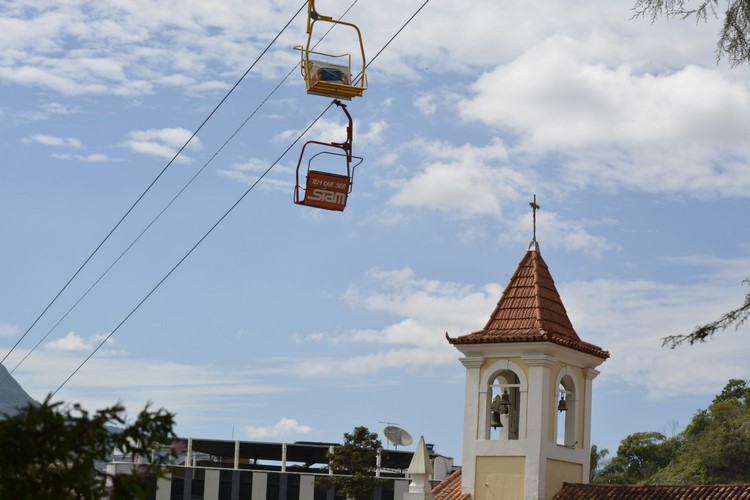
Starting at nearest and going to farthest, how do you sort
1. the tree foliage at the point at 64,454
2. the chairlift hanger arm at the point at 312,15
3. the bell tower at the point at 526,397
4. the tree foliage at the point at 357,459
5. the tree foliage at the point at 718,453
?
the tree foliage at the point at 64,454, the chairlift hanger arm at the point at 312,15, the bell tower at the point at 526,397, the tree foliage at the point at 357,459, the tree foliage at the point at 718,453

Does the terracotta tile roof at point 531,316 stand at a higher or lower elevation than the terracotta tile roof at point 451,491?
higher

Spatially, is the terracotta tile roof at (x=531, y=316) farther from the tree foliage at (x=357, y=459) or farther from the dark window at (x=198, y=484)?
the dark window at (x=198, y=484)

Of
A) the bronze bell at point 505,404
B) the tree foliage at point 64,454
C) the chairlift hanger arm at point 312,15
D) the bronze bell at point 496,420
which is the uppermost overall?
the chairlift hanger arm at point 312,15

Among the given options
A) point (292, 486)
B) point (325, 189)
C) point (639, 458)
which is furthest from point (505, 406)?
point (639, 458)

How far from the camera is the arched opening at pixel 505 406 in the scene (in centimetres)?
2770

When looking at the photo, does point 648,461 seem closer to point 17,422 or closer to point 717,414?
point 717,414

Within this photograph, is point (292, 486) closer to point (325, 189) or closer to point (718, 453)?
point (718, 453)

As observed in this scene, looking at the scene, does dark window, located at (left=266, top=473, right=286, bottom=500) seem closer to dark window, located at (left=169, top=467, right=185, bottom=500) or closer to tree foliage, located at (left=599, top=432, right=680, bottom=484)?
dark window, located at (left=169, top=467, right=185, bottom=500)

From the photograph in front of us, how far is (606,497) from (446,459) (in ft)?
142

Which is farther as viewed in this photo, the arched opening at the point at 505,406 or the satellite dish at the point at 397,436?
the satellite dish at the point at 397,436

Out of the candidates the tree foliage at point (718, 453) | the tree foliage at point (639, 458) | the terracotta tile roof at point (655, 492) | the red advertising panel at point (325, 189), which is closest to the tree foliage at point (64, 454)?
the red advertising panel at point (325, 189)

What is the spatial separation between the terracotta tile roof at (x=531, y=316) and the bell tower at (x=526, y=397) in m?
0.02

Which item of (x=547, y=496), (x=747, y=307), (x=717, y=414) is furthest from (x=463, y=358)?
(x=717, y=414)

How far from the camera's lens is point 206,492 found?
223 ft
